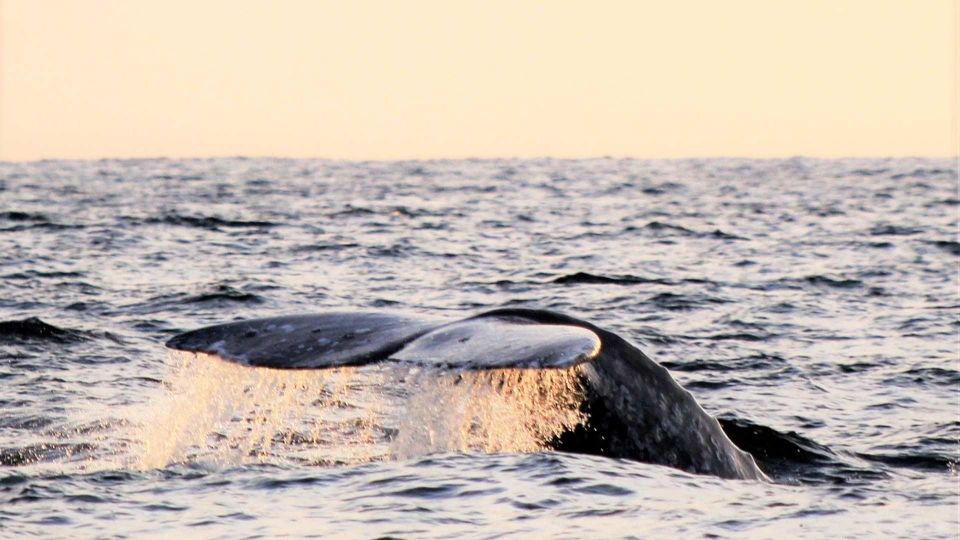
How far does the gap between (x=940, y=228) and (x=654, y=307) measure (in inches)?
543

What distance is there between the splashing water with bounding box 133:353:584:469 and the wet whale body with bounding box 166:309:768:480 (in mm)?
77

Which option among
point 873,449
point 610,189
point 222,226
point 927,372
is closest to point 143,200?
point 222,226

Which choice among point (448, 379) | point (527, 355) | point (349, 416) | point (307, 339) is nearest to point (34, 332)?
point (349, 416)

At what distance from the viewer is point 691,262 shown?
21.7m

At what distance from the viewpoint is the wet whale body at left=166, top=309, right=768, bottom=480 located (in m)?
5.43

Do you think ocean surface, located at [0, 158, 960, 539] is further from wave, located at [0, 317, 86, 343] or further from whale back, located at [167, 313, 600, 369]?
whale back, located at [167, 313, 600, 369]

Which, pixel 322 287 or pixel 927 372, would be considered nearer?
pixel 927 372

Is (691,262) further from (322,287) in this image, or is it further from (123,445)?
(123,445)

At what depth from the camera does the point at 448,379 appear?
682 centimetres

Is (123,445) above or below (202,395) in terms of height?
below

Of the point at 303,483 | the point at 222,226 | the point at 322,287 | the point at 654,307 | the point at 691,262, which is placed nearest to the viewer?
the point at 303,483

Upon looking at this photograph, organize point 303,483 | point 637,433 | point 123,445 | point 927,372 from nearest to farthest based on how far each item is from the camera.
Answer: point 637,433 → point 303,483 → point 123,445 → point 927,372

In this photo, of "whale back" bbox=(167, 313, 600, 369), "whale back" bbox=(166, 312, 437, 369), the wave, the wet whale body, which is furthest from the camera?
the wave

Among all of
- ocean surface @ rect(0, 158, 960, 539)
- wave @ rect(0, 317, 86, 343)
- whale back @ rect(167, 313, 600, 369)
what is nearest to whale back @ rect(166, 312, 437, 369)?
whale back @ rect(167, 313, 600, 369)
